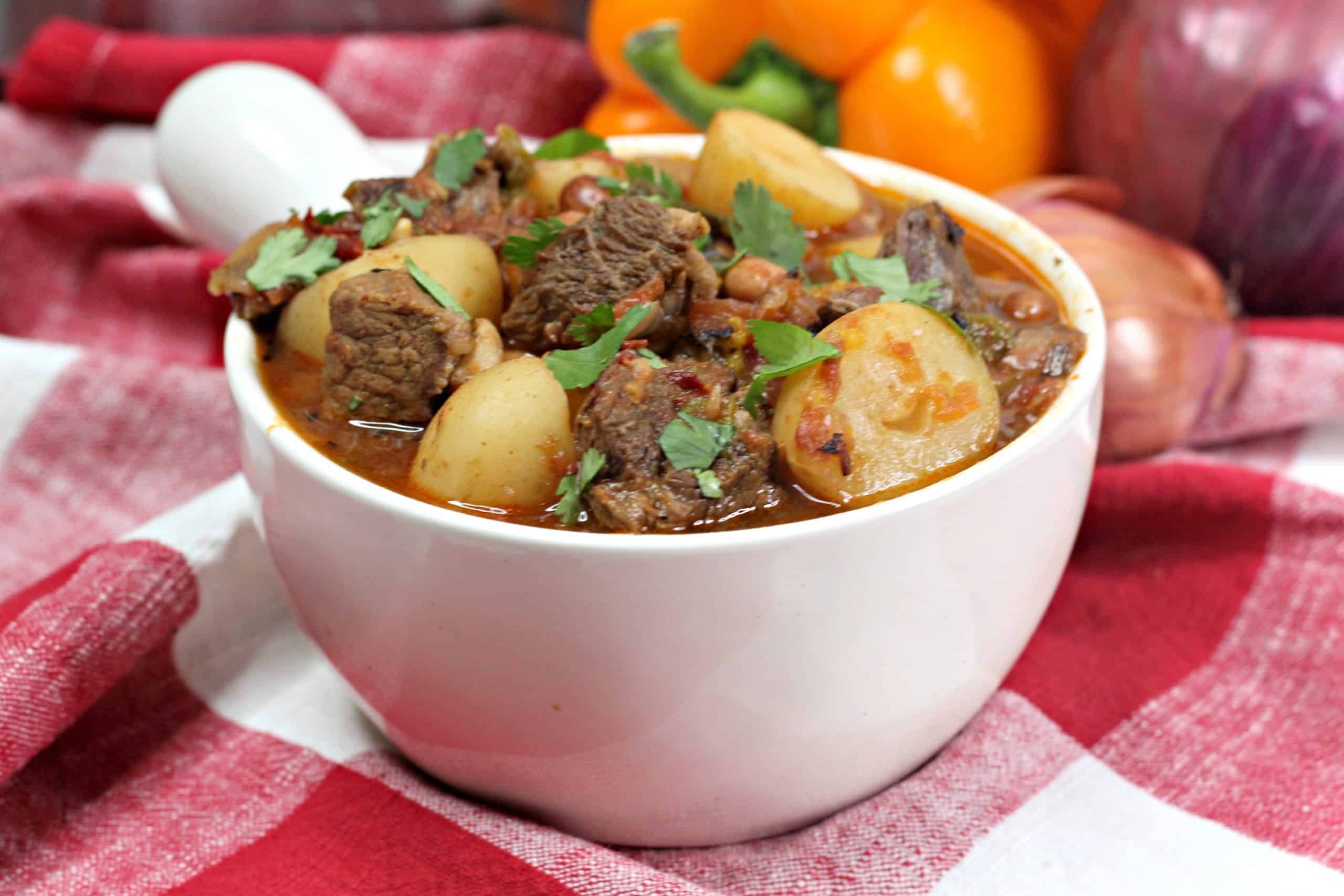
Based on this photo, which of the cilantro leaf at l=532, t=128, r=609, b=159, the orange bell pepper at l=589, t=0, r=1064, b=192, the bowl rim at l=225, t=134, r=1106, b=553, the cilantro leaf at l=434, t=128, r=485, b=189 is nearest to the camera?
the bowl rim at l=225, t=134, r=1106, b=553

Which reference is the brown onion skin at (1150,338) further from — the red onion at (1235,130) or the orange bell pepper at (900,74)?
the orange bell pepper at (900,74)

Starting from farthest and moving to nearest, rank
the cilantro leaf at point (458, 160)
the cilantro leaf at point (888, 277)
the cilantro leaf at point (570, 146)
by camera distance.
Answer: the cilantro leaf at point (570, 146) < the cilantro leaf at point (458, 160) < the cilantro leaf at point (888, 277)

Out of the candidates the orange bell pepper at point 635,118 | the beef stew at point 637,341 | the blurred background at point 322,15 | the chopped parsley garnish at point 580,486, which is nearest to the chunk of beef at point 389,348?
the beef stew at point 637,341

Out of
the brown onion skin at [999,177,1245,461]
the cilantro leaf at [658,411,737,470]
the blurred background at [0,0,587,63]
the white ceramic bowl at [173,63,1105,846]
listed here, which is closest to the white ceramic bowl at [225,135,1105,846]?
the white ceramic bowl at [173,63,1105,846]

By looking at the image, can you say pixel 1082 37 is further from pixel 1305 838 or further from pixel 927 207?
pixel 1305 838

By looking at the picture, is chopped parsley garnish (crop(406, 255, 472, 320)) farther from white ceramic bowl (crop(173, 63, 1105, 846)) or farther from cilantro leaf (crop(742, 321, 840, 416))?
cilantro leaf (crop(742, 321, 840, 416))

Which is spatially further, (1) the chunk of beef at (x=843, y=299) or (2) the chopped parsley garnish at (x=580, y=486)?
(1) the chunk of beef at (x=843, y=299)

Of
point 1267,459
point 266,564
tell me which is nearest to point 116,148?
point 266,564
